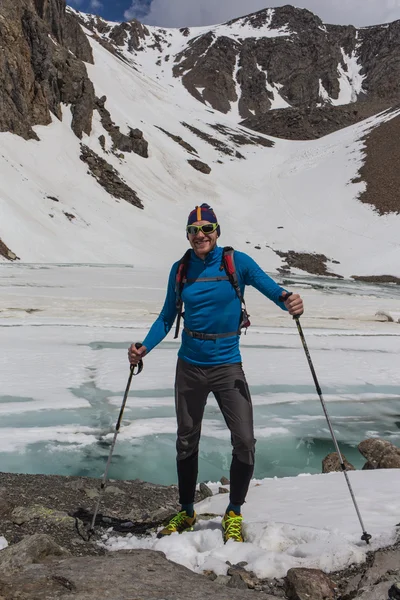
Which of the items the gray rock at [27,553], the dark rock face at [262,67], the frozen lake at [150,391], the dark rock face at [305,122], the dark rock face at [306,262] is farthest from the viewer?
the dark rock face at [262,67]

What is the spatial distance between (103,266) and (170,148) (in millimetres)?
36256

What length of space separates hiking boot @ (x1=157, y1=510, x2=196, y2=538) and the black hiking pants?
0.15 metres

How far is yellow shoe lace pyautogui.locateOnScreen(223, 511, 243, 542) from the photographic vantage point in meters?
3.78

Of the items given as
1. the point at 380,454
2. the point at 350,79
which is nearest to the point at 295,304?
the point at 380,454

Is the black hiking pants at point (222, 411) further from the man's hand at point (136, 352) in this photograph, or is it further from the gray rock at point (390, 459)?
the gray rock at point (390, 459)

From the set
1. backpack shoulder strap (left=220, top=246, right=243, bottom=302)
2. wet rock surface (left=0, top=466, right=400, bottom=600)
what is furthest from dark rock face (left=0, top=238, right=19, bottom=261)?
backpack shoulder strap (left=220, top=246, right=243, bottom=302)

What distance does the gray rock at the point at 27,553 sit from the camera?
3.06 meters

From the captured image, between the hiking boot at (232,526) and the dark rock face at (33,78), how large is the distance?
4483 cm

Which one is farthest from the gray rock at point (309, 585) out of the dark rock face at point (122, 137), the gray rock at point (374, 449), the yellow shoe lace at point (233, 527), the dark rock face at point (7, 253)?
the dark rock face at point (122, 137)

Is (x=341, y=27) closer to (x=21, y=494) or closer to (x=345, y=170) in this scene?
(x=345, y=170)

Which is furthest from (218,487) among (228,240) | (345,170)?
(345,170)

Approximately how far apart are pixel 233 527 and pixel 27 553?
1514 millimetres

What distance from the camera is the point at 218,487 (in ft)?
17.9

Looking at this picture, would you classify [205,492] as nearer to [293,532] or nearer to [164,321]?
[293,532]
